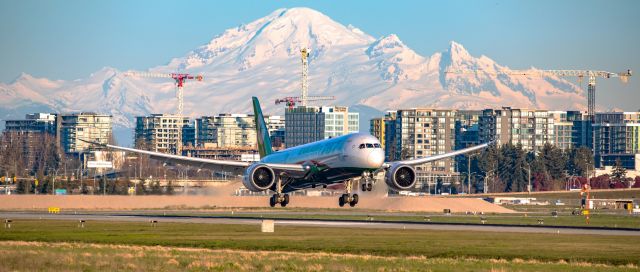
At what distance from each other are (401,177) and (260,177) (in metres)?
11.8

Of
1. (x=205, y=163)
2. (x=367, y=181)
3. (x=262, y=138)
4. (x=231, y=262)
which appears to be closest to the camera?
(x=231, y=262)

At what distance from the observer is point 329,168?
94.2m

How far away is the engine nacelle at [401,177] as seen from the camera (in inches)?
3821

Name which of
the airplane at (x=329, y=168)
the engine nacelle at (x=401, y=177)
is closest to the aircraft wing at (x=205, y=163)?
the airplane at (x=329, y=168)

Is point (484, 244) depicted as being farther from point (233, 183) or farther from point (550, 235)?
point (233, 183)

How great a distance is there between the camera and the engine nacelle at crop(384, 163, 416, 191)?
318ft

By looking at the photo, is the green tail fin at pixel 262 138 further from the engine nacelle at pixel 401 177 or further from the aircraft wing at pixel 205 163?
the engine nacelle at pixel 401 177

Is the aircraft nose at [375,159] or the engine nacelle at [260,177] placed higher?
the aircraft nose at [375,159]

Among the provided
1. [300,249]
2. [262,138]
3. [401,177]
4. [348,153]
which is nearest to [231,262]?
[300,249]

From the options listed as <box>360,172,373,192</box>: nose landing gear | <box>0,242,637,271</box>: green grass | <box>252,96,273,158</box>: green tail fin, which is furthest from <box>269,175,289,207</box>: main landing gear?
<box>0,242,637,271</box>: green grass

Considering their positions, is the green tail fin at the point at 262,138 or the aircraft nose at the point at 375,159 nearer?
the aircraft nose at the point at 375,159

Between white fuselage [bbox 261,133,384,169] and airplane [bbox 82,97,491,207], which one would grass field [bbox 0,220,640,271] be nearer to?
airplane [bbox 82,97,491,207]

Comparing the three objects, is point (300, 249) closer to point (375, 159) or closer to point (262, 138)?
point (375, 159)

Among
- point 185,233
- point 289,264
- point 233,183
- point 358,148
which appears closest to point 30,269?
point 289,264
